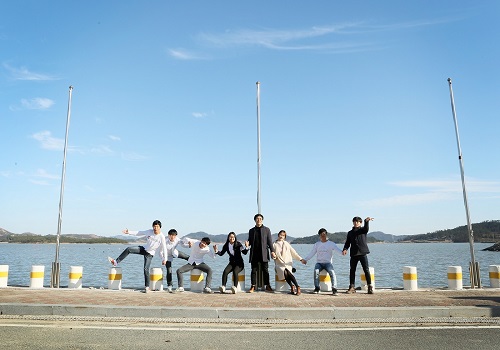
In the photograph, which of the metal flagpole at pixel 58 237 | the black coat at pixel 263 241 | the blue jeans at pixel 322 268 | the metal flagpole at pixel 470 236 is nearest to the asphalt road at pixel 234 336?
the blue jeans at pixel 322 268

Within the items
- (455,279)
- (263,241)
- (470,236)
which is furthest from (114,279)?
(470,236)

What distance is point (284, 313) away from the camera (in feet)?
29.6

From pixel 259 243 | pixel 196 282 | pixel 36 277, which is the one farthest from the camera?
pixel 36 277

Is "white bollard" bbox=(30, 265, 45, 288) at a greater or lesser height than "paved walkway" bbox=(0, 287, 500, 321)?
greater

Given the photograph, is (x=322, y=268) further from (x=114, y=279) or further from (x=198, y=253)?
(x=114, y=279)

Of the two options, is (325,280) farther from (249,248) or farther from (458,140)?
(458,140)

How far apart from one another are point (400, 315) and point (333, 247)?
4107mm

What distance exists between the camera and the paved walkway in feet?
29.6

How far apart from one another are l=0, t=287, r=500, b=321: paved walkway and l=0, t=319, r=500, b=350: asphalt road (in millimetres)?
762

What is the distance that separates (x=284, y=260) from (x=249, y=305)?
10.6 ft

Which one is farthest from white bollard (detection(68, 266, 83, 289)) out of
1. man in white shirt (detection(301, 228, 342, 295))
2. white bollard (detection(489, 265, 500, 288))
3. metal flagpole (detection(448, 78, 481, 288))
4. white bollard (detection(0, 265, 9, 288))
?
white bollard (detection(489, 265, 500, 288))

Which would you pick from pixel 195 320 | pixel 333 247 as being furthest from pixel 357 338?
pixel 333 247

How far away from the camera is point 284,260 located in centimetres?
1273

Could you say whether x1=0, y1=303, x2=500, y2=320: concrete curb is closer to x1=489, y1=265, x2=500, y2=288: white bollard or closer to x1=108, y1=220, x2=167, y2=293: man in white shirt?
x1=108, y1=220, x2=167, y2=293: man in white shirt
